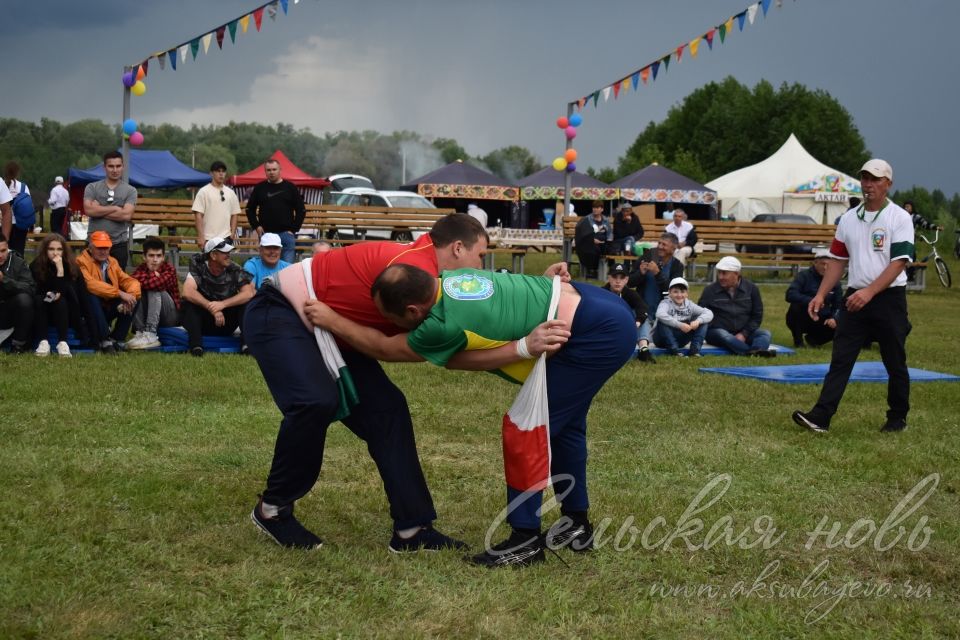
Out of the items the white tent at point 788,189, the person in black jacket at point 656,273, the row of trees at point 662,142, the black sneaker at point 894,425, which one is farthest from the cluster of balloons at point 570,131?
the row of trees at point 662,142

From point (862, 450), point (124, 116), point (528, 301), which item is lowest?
point (862, 450)

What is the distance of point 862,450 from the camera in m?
7.04

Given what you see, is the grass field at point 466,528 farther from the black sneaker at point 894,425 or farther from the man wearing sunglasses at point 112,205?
the man wearing sunglasses at point 112,205

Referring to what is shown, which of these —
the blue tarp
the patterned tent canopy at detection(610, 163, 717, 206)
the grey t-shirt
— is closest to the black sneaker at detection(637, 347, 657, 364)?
the grey t-shirt

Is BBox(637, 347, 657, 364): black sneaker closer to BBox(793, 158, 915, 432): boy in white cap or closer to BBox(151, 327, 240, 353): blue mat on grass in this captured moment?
BBox(793, 158, 915, 432): boy in white cap

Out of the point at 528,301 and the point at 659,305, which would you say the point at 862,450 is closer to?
the point at 528,301

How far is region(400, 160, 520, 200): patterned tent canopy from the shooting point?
35688mm

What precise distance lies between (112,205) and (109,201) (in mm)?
60

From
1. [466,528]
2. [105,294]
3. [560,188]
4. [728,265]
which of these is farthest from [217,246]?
[560,188]

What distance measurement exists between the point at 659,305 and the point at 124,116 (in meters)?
8.32

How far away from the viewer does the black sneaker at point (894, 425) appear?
7750mm

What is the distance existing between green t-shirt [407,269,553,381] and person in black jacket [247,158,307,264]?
930 centimetres

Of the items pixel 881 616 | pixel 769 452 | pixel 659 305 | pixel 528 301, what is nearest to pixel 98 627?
pixel 528 301

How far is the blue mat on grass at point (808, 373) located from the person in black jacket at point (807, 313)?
2.00m
